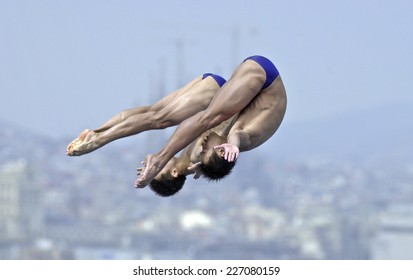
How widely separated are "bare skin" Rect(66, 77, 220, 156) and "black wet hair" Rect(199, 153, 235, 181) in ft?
1.83

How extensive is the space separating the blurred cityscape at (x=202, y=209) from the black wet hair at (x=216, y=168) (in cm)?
11159

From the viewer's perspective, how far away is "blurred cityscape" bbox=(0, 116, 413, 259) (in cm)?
14350

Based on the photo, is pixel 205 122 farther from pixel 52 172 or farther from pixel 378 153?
pixel 378 153

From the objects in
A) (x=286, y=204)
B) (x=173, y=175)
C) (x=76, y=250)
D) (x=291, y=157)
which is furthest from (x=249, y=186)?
(x=173, y=175)

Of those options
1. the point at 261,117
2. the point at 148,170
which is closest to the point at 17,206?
the point at 261,117

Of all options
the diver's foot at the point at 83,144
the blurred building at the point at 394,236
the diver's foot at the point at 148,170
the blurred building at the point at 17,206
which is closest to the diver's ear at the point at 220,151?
the diver's foot at the point at 148,170

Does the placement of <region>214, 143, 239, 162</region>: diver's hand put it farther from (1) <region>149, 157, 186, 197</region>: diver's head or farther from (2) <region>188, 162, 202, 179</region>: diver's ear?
(1) <region>149, 157, 186, 197</region>: diver's head

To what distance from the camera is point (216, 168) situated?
14062 mm

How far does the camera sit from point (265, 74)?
14305 mm

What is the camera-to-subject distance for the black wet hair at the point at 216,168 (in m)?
14.0

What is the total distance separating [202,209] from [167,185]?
159894 mm

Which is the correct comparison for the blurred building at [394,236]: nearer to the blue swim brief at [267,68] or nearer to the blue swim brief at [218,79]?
the blue swim brief at [218,79]

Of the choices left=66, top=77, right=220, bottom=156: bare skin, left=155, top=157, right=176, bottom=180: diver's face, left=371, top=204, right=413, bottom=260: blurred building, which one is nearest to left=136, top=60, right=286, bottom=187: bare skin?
left=66, top=77, right=220, bottom=156: bare skin

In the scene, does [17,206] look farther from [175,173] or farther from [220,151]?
[220,151]
